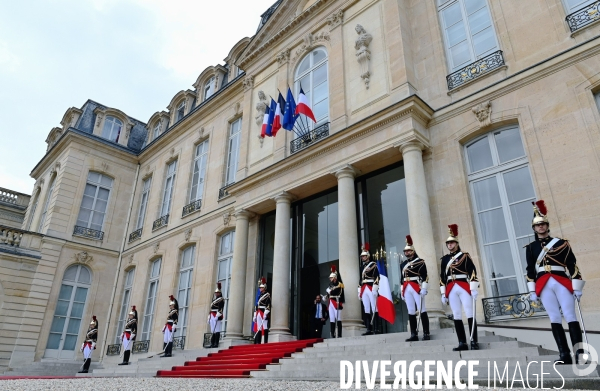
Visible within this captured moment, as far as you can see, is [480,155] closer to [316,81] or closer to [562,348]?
[562,348]

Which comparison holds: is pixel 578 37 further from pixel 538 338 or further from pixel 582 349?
pixel 582 349

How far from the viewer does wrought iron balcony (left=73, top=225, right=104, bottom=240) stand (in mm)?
15617

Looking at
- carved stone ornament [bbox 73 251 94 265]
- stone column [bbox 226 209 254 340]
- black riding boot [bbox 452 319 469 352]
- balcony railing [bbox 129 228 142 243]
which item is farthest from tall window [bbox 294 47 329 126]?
carved stone ornament [bbox 73 251 94 265]

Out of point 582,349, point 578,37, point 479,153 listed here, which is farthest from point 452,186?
point 582,349

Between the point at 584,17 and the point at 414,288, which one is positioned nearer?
the point at 414,288

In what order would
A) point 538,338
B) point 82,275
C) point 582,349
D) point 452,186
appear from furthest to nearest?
point 82,275 < point 452,186 < point 538,338 < point 582,349

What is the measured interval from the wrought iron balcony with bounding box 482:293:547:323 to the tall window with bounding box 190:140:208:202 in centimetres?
1003

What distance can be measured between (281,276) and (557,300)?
19.5ft

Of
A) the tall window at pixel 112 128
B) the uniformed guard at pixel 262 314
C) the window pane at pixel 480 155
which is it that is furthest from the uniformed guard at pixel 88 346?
the window pane at pixel 480 155

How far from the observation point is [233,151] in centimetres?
1341

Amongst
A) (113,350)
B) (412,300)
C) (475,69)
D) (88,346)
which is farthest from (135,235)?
(475,69)

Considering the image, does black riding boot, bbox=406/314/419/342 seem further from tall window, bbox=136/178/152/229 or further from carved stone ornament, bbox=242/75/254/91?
tall window, bbox=136/178/152/229

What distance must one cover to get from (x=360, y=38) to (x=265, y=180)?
157 inches

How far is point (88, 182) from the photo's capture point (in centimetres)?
1661
